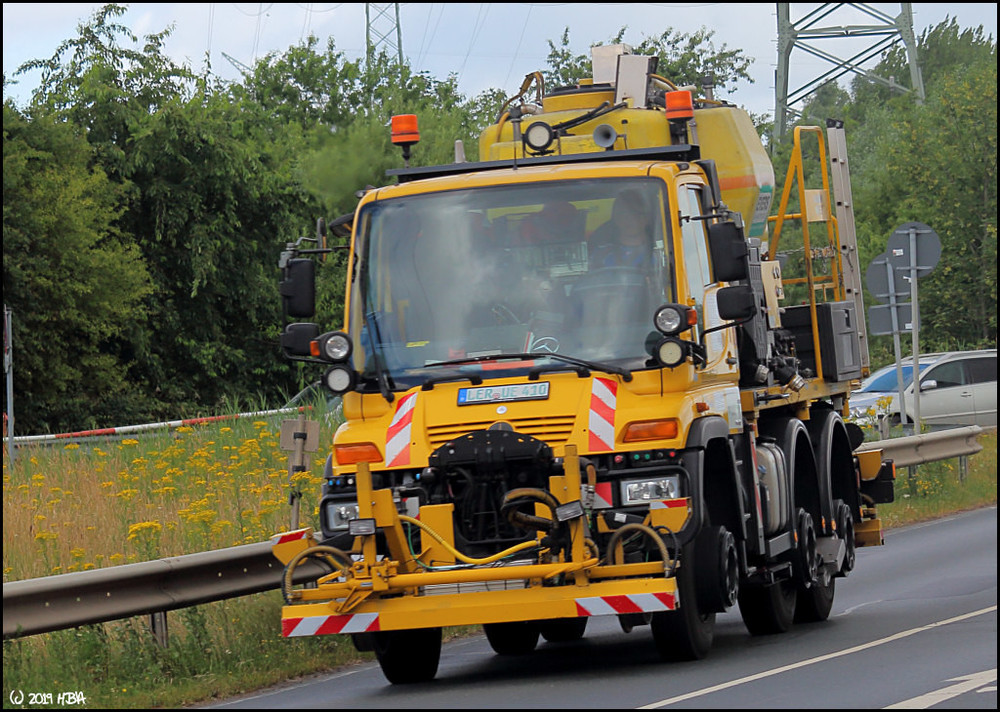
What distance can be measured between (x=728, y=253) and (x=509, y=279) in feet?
4.02

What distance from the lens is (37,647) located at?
10539mm

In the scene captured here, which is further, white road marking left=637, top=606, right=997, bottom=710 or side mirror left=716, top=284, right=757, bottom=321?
side mirror left=716, top=284, right=757, bottom=321

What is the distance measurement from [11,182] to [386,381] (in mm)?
26979

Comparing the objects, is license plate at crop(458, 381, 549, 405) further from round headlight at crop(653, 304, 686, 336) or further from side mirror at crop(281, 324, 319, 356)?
side mirror at crop(281, 324, 319, 356)

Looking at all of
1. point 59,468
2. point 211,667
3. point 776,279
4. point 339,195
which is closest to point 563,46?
point 339,195

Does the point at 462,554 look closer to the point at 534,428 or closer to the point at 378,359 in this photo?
the point at 534,428

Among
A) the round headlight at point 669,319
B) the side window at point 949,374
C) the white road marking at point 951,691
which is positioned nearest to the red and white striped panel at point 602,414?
the round headlight at point 669,319

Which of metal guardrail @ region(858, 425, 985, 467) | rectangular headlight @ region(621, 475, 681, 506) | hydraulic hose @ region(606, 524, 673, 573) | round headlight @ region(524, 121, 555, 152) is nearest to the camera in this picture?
hydraulic hose @ region(606, 524, 673, 573)

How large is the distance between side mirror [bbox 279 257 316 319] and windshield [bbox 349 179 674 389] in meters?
0.25

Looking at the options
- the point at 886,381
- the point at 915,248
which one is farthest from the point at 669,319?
the point at 886,381

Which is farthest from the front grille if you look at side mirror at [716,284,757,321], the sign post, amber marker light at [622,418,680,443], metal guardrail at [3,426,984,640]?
the sign post

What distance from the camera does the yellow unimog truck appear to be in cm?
916

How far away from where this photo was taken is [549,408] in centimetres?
951

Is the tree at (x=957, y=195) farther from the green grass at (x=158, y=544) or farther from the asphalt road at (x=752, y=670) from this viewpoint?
the asphalt road at (x=752, y=670)
